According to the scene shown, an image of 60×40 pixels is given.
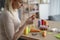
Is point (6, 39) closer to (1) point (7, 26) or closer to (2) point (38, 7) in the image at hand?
(1) point (7, 26)

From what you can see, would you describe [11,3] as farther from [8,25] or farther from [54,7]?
[54,7]

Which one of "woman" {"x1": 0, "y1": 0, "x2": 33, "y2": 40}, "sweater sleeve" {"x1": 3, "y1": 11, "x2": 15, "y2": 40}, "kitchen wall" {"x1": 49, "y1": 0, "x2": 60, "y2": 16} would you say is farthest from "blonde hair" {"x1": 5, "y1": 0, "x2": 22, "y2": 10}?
"kitchen wall" {"x1": 49, "y1": 0, "x2": 60, "y2": 16}

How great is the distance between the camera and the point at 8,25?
1.69 meters

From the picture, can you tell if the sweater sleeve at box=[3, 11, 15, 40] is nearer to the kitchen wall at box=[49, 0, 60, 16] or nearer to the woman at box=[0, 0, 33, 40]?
the woman at box=[0, 0, 33, 40]

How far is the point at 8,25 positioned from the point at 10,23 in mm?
33

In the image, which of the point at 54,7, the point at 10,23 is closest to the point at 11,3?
the point at 10,23

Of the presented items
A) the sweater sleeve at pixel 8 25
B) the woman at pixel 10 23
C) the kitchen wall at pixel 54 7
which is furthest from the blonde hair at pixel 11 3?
the kitchen wall at pixel 54 7

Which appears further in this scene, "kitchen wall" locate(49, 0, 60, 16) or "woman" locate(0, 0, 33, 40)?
"kitchen wall" locate(49, 0, 60, 16)

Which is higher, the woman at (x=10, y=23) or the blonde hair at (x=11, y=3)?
the blonde hair at (x=11, y=3)

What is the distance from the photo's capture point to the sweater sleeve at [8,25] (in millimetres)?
1689

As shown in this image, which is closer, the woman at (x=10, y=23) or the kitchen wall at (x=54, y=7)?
the woman at (x=10, y=23)

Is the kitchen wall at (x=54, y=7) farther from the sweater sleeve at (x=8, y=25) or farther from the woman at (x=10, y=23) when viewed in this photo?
the sweater sleeve at (x=8, y=25)

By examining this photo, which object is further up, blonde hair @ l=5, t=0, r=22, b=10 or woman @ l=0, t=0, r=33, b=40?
blonde hair @ l=5, t=0, r=22, b=10

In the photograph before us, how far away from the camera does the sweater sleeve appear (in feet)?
5.54
